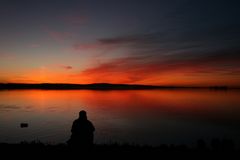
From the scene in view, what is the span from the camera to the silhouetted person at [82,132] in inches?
402

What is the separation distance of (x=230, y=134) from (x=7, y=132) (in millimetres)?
25236

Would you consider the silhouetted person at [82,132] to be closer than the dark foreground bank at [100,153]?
No

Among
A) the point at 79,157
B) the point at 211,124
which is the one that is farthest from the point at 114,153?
the point at 211,124

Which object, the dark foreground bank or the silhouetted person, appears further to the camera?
the silhouetted person

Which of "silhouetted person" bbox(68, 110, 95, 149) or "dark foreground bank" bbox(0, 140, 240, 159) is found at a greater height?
"silhouetted person" bbox(68, 110, 95, 149)

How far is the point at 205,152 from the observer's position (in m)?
10.8

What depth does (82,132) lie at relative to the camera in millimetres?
10234

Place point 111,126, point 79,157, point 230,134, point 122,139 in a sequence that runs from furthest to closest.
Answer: point 111,126
point 230,134
point 122,139
point 79,157

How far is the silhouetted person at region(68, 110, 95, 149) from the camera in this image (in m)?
10.2

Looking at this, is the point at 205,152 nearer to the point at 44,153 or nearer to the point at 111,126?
the point at 44,153

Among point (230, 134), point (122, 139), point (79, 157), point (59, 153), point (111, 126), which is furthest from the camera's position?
point (111, 126)

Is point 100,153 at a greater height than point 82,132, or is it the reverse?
point 82,132

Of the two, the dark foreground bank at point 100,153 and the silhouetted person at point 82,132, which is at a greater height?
the silhouetted person at point 82,132

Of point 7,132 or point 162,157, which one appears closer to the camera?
point 162,157
